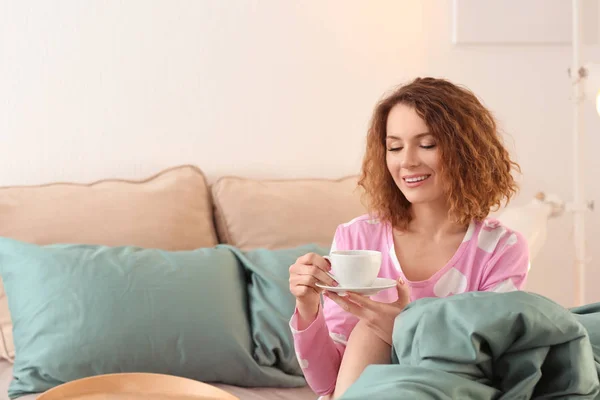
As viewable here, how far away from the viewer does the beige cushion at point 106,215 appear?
2.07 metres

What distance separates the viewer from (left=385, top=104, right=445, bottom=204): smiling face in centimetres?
156

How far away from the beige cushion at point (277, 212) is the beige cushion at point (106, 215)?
7 cm

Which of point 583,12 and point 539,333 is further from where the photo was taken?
point 583,12

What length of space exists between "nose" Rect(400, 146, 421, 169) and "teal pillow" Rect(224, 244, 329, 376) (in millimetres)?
597

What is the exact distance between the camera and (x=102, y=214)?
6.96 feet

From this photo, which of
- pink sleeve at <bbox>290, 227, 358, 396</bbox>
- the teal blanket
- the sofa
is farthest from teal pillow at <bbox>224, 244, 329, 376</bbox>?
the teal blanket

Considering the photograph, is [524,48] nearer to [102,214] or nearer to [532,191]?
[532,191]

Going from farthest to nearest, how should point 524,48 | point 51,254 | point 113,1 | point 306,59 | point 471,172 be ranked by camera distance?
1. point 524,48
2. point 306,59
3. point 113,1
4. point 51,254
5. point 471,172

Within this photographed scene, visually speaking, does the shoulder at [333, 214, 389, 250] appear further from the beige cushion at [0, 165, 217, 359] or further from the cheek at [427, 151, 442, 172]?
the beige cushion at [0, 165, 217, 359]

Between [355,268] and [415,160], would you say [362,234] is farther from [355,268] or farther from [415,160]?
[355,268]

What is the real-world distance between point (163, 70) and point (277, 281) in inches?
32.7

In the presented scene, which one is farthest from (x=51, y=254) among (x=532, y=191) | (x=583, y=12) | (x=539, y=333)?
(x=583, y=12)

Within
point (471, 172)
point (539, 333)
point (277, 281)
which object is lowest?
point (277, 281)

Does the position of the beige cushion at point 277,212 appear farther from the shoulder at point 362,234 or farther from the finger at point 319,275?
the finger at point 319,275
